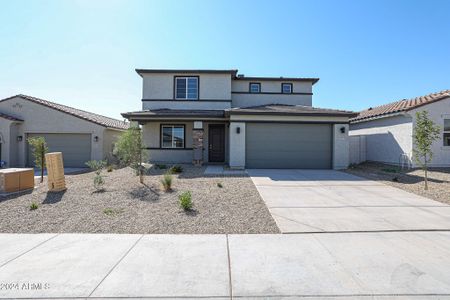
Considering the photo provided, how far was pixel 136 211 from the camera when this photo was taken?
637 cm

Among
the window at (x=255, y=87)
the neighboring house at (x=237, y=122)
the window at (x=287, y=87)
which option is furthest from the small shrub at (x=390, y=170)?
the window at (x=255, y=87)

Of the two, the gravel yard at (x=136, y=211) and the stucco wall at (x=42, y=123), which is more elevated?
the stucco wall at (x=42, y=123)

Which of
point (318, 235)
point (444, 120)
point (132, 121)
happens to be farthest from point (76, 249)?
point (444, 120)

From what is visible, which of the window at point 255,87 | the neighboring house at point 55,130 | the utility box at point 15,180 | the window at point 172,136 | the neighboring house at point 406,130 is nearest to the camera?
the utility box at point 15,180

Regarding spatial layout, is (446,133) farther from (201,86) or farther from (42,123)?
(42,123)

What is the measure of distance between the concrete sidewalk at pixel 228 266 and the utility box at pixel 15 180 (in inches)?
173

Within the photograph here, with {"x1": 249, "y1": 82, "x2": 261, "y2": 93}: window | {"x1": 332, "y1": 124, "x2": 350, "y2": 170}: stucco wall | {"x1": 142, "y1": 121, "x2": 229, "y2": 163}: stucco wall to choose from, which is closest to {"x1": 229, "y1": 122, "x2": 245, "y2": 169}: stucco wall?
{"x1": 142, "y1": 121, "x2": 229, "y2": 163}: stucco wall

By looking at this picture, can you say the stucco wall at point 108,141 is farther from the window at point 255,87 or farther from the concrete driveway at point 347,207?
the concrete driveway at point 347,207

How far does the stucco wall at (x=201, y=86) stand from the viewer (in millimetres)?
17094

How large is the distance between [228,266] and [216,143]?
1304 centimetres

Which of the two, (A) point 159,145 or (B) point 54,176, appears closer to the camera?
(B) point 54,176

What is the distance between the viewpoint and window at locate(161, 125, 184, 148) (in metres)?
16.5

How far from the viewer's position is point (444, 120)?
13719 mm

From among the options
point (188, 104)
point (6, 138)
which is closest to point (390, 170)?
point (188, 104)
